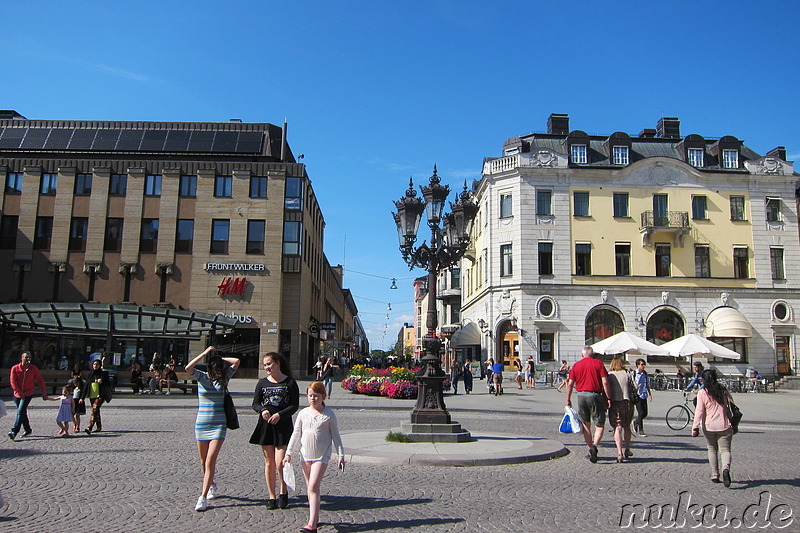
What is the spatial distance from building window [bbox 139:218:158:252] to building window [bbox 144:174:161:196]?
1.66 meters

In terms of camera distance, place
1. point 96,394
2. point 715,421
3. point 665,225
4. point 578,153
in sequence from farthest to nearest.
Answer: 1. point 578,153
2. point 665,225
3. point 96,394
4. point 715,421

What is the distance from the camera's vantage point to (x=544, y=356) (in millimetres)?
41125

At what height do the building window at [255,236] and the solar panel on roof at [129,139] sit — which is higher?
the solar panel on roof at [129,139]

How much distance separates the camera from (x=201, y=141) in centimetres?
4662

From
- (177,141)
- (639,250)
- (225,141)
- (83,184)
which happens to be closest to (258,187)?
(225,141)

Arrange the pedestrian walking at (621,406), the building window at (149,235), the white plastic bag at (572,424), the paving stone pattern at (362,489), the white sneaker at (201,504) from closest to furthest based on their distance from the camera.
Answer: the paving stone pattern at (362,489) → the white sneaker at (201,504) → the white plastic bag at (572,424) → the pedestrian walking at (621,406) → the building window at (149,235)

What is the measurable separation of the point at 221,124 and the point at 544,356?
2845 centimetres

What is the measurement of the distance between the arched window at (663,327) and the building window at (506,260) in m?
9.31

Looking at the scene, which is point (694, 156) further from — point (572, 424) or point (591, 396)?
point (572, 424)

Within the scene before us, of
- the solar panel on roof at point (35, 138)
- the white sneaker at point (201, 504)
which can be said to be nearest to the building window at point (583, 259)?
the solar panel on roof at point (35, 138)

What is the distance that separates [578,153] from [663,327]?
12579mm

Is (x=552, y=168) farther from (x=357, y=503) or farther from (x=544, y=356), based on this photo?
(x=357, y=503)

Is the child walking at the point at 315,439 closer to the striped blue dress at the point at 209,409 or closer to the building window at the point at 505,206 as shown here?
the striped blue dress at the point at 209,409

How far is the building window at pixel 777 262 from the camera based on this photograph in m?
42.9
